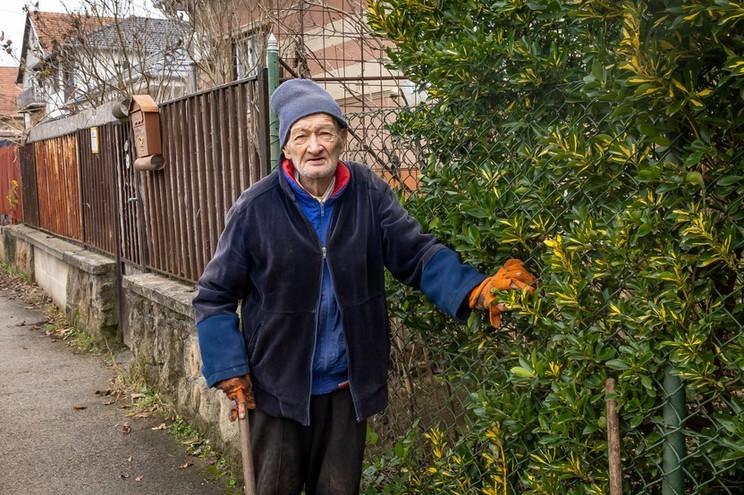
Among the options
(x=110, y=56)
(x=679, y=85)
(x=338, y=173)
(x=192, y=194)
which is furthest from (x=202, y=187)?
(x=110, y=56)

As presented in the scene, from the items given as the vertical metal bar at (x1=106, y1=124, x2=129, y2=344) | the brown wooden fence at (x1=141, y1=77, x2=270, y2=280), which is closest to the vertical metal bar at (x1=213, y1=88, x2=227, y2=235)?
the brown wooden fence at (x1=141, y1=77, x2=270, y2=280)

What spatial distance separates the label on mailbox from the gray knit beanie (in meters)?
3.89

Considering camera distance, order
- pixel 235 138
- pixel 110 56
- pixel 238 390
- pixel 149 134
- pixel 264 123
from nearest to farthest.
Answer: pixel 238 390
pixel 264 123
pixel 235 138
pixel 149 134
pixel 110 56

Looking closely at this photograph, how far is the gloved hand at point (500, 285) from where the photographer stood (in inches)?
99.8

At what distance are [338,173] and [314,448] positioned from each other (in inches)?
41.5

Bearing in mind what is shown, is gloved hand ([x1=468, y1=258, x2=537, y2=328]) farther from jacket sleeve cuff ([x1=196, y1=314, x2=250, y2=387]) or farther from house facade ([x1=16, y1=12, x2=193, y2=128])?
house facade ([x1=16, y1=12, x2=193, y2=128])

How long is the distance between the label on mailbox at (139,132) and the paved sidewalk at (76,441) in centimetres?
196

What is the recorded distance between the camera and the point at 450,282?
9.23 ft

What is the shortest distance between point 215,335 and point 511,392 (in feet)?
3.54

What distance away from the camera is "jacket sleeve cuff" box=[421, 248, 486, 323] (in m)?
2.76

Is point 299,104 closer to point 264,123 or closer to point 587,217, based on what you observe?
point 587,217

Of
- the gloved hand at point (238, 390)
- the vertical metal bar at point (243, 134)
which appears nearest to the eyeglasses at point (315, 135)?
the gloved hand at point (238, 390)

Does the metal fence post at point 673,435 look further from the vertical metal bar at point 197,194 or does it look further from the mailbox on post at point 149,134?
the mailbox on post at point 149,134

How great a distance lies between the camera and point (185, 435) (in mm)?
5441
